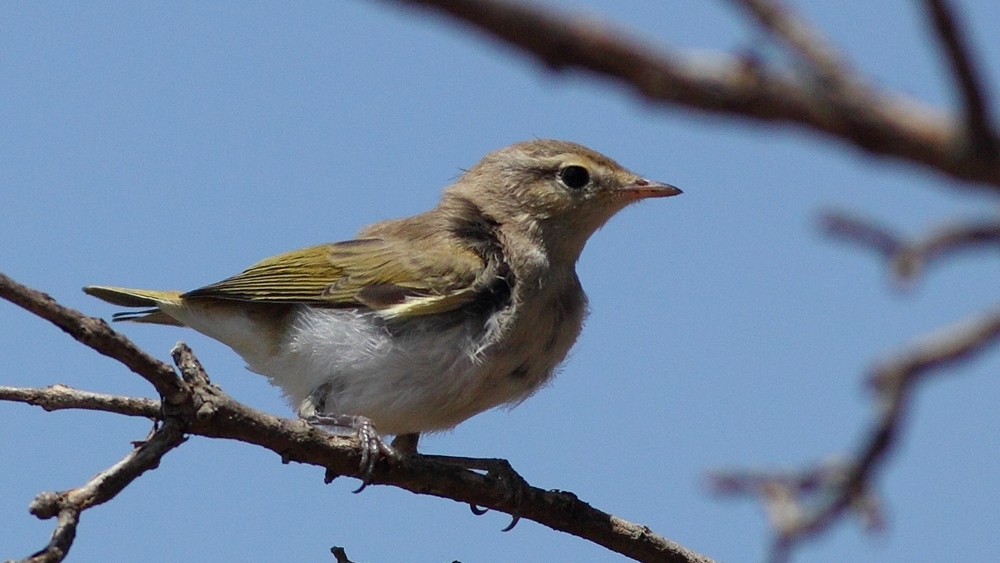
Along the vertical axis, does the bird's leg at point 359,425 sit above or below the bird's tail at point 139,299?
below

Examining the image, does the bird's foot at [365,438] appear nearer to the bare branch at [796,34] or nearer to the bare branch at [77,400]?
the bare branch at [77,400]

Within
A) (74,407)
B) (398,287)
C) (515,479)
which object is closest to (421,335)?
(398,287)

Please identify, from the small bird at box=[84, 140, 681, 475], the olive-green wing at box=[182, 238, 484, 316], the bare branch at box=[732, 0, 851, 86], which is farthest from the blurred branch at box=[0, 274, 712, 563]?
the bare branch at box=[732, 0, 851, 86]

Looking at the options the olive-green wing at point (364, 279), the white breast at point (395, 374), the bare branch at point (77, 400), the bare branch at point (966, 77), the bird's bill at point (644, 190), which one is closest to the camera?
the bare branch at point (966, 77)

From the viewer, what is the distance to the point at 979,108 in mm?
909

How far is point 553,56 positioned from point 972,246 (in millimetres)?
413

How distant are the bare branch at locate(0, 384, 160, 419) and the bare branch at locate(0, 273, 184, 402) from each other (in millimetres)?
515

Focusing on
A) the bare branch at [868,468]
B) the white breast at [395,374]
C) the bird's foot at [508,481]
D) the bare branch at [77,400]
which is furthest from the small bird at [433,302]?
the bare branch at [868,468]

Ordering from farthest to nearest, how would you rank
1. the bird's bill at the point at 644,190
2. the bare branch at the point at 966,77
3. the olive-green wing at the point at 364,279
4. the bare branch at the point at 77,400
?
1. the bird's bill at the point at 644,190
2. the olive-green wing at the point at 364,279
3. the bare branch at the point at 77,400
4. the bare branch at the point at 966,77

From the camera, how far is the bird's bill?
8203mm

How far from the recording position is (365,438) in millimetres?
6180

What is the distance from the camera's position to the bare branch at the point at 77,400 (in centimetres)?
445

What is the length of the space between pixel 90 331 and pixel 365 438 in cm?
258

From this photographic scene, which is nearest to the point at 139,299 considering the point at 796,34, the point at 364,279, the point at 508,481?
the point at 364,279
